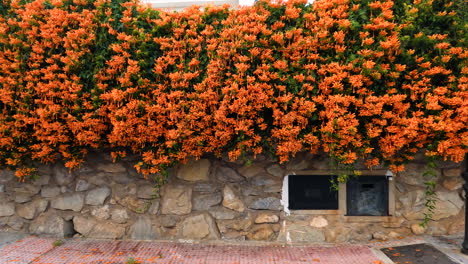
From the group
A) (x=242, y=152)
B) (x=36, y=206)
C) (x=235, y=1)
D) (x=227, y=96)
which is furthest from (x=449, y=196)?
(x=36, y=206)

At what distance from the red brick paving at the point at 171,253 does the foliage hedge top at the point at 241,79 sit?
1075 millimetres

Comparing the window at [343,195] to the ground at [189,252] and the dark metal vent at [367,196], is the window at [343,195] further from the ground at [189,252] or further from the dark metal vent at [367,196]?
the ground at [189,252]

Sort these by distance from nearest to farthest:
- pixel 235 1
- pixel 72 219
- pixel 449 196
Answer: pixel 449 196, pixel 72 219, pixel 235 1

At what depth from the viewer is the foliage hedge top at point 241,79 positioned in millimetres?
3646

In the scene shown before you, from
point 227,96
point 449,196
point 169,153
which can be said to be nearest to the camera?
point 227,96

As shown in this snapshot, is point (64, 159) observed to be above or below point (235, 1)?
below

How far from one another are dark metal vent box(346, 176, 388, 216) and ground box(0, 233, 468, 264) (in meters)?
0.43

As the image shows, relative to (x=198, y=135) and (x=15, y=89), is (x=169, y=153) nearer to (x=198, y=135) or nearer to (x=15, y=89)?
(x=198, y=135)

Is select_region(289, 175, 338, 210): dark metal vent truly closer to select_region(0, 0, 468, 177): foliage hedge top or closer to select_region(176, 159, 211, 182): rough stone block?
select_region(0, 0, 468, 177): foliage hedge top

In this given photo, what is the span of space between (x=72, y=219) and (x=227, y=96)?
285cm

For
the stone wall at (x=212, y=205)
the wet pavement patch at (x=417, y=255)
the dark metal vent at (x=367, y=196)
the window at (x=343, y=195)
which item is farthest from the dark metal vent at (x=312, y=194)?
the wet pavement patch at (x=417, y=255)

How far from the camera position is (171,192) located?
14.4 feet

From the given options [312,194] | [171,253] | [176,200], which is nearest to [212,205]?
[176,200]

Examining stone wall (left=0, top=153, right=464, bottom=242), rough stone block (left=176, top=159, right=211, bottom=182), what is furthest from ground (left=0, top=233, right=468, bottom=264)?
rough stone block (left=176, top=159, right=211, bottom=182)
